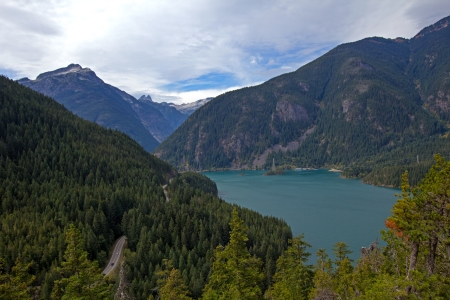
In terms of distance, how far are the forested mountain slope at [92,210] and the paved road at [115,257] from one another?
1.98 m

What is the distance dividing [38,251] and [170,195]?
181ft

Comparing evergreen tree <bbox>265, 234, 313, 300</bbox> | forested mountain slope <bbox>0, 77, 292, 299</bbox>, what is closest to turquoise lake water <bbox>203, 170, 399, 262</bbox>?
forested mountain slope <bbox>0, 77, 292, 299</bbox>

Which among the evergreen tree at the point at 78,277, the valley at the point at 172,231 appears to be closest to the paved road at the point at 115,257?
the valley at the point at 172,231

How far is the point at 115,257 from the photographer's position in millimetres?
72000

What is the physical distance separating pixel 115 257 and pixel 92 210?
48.4ft

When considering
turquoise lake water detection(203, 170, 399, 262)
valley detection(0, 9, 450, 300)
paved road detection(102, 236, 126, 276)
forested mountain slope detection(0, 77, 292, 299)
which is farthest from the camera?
turquoise lake water detection(203, 170, 399, 262)

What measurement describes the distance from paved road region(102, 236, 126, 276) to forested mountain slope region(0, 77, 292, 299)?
198cm

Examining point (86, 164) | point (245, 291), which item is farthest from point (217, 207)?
point (245, 291)

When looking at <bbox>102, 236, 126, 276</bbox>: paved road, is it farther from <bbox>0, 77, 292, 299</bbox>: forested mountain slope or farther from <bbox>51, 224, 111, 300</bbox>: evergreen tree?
<bbox>51, 224, 111, 300</bbox>: evergreen tree

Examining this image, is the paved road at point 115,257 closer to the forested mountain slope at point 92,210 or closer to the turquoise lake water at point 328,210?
the forested mountain slope at point 92,210

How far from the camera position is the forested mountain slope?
62.0m

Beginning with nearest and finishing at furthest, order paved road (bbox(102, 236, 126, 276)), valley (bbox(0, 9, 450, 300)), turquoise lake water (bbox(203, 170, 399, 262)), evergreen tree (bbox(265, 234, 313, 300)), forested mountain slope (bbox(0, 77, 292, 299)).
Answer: valley (bbox(0, 9, 450, 300))
evergreen tree (bbox(265, 234, 313, 300))
forested mountain slope (bbox(0, 77, 292, 299))
paved road (bbox(102, 236, 126, 276))
turquoise lake water (bbox(203, 170, 399, 262))

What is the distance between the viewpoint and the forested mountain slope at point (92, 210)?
62000mm

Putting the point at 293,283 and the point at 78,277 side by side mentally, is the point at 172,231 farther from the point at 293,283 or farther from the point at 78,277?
the point at 78,277
